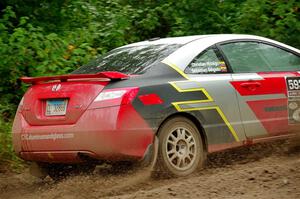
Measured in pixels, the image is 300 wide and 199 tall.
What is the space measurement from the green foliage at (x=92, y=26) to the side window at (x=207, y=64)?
3.14 meters

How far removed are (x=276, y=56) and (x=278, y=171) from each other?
212cm

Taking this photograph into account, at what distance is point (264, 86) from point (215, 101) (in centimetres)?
76

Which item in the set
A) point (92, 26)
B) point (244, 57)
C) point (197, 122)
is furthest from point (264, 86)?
point (92, 26)

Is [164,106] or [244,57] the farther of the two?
[244,57]

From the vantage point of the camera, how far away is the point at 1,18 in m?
10.4

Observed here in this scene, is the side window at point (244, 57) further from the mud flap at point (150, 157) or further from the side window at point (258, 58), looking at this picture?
the mud flap at point (150, 157)

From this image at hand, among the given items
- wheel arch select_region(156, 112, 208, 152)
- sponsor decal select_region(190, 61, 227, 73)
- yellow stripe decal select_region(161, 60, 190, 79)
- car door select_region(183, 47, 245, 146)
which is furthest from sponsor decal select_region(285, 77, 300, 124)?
yellow stripe decal select_region(161, 60, 190, 79)

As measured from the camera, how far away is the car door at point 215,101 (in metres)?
6.48

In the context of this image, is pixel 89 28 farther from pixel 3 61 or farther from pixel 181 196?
pixel 181 196

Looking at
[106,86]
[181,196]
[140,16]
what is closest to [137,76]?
[106,86]

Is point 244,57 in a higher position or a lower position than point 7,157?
higher

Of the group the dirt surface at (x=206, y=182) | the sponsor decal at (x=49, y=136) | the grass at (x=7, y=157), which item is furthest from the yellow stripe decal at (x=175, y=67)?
the grass at (x=7, y=157)

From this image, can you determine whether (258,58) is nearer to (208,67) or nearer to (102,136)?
(208,67)

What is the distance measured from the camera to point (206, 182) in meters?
5.52
